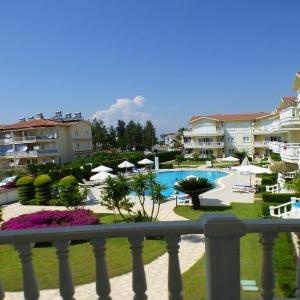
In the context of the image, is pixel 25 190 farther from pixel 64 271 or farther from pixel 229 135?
pixel 229 135

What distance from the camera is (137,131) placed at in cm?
9081

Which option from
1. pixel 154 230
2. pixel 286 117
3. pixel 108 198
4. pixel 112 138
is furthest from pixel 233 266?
pixel 112 138

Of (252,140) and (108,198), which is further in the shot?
(252,140)

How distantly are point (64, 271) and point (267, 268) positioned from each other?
1728 mm

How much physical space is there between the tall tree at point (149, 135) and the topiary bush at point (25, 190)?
64845 millimetres

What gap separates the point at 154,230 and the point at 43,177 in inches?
990

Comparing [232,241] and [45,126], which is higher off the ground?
[45,126]

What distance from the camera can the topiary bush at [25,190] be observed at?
88.4 ft

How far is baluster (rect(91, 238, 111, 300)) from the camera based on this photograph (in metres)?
2.88

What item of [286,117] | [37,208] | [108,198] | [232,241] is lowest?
[37,208]

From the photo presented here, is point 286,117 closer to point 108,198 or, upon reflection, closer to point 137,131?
point 108,198

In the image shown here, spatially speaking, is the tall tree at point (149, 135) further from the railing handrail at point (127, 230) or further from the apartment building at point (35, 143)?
the railing handrail at point (127, 230)

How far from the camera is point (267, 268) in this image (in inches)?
114

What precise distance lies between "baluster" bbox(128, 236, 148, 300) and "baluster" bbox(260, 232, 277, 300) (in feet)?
3.38
